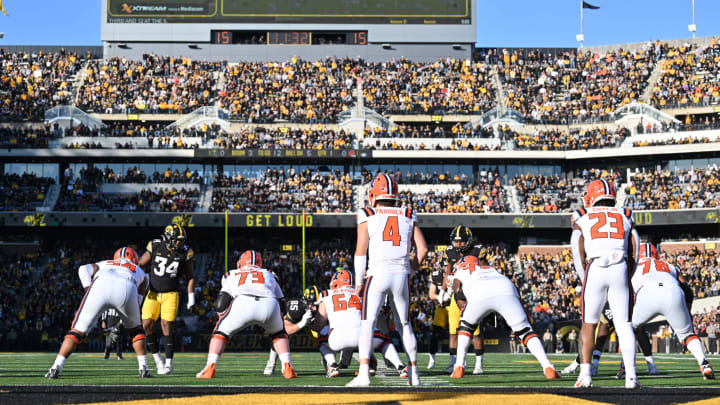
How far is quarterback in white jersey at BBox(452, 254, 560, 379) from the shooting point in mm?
11602

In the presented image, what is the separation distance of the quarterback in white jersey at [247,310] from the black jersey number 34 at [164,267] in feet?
8.11

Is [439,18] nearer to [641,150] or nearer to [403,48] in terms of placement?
[403,48]

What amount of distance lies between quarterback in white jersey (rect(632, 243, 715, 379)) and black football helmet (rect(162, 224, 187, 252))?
22.9 feet

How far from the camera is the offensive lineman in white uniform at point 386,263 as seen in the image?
33.8 ft

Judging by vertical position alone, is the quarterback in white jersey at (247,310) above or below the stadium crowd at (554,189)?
below

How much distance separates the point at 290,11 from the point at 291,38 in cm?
194

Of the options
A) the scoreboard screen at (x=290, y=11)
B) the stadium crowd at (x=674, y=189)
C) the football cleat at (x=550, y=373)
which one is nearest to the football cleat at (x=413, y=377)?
the football cleat at (x=550, y=373)

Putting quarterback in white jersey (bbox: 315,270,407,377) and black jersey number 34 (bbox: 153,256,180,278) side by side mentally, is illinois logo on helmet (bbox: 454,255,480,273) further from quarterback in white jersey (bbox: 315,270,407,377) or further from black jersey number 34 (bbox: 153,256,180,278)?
black jersey number 34 (bbox: 153,256,180,278)

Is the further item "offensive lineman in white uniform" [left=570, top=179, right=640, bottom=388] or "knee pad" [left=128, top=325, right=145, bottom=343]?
"knee pad" [left=128, top=325, right=145, bottom=343]

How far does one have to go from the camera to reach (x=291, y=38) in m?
61.9

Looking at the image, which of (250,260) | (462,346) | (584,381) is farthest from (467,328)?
(250,260)

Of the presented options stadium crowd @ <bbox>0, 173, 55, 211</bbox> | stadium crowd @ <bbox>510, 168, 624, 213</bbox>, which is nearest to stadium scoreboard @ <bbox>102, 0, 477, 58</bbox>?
stadium crowd @ <bbox>510, 168, 624, 213</bbox>

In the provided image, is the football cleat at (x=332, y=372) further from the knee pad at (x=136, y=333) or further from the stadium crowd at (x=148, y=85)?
the stadium crowd at (x=148, y=85)

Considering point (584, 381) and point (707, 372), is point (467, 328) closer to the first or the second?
point (584, 381)
